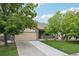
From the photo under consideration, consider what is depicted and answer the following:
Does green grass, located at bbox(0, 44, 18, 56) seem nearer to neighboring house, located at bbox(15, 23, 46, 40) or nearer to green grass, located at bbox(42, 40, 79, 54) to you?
neighboring house, located at bbox(15, 23, 46, 40)

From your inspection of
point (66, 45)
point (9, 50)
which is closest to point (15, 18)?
point (9, 50)

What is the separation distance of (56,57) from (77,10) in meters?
0.95

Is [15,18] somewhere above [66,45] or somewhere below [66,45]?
above

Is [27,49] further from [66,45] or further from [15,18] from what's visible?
[66,45]

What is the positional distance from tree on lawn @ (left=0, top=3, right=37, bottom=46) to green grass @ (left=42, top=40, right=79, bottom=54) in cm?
45

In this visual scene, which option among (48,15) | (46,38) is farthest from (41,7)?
(46,38)

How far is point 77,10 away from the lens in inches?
245

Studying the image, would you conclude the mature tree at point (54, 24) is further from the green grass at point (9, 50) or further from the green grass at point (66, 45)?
the green grass at point (9, 50)

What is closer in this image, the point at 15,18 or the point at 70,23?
the point at 15,18

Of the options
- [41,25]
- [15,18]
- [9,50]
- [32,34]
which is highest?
[15,18]

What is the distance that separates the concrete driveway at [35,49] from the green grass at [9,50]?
Result: 76 millimetres

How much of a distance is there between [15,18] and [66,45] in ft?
3.49

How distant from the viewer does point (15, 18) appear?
619 centimetres

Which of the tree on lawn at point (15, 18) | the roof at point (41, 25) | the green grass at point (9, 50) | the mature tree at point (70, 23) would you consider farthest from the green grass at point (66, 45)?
the green grass at point (9, 50)
